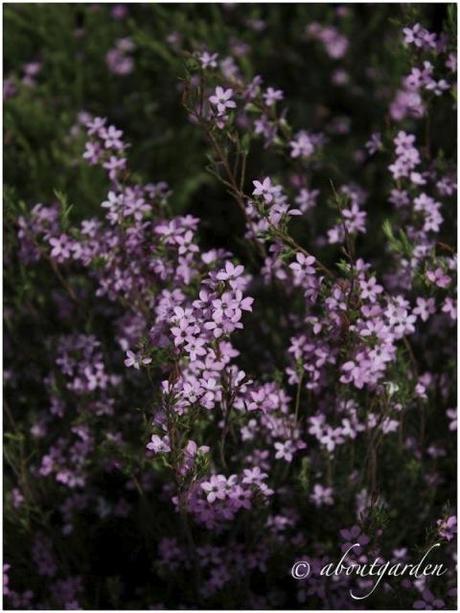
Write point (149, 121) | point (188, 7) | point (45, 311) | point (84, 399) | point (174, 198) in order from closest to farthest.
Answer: point (84, 399) → point (45, 311) → point (174, 198) → point (149, 121) → point (188, 7)

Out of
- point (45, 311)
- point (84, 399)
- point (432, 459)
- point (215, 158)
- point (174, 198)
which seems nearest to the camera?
point (215, 158)

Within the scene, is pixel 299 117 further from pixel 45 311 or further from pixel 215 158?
pixel 215 158

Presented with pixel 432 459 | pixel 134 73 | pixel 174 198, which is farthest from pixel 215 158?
pixel 134 73

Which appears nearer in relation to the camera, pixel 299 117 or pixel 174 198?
pixel 174 198

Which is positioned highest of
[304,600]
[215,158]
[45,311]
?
[45,311]

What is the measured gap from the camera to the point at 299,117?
614 cm

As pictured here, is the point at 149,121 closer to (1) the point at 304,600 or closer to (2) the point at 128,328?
(2) the point at 128,328

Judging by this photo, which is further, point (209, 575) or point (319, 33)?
point (319, 33)

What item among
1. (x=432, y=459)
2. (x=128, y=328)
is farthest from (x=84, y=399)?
(x=432, y=459)

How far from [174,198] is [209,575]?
265 centimetres

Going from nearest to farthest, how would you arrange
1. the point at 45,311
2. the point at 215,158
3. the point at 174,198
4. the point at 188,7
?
the point at 215,158 < the point at 45,311 < the point at 174,198 < the point at 188,7

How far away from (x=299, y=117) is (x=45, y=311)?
8.42ft

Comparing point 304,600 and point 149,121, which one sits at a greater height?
point 149,121

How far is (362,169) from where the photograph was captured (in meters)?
5.93
